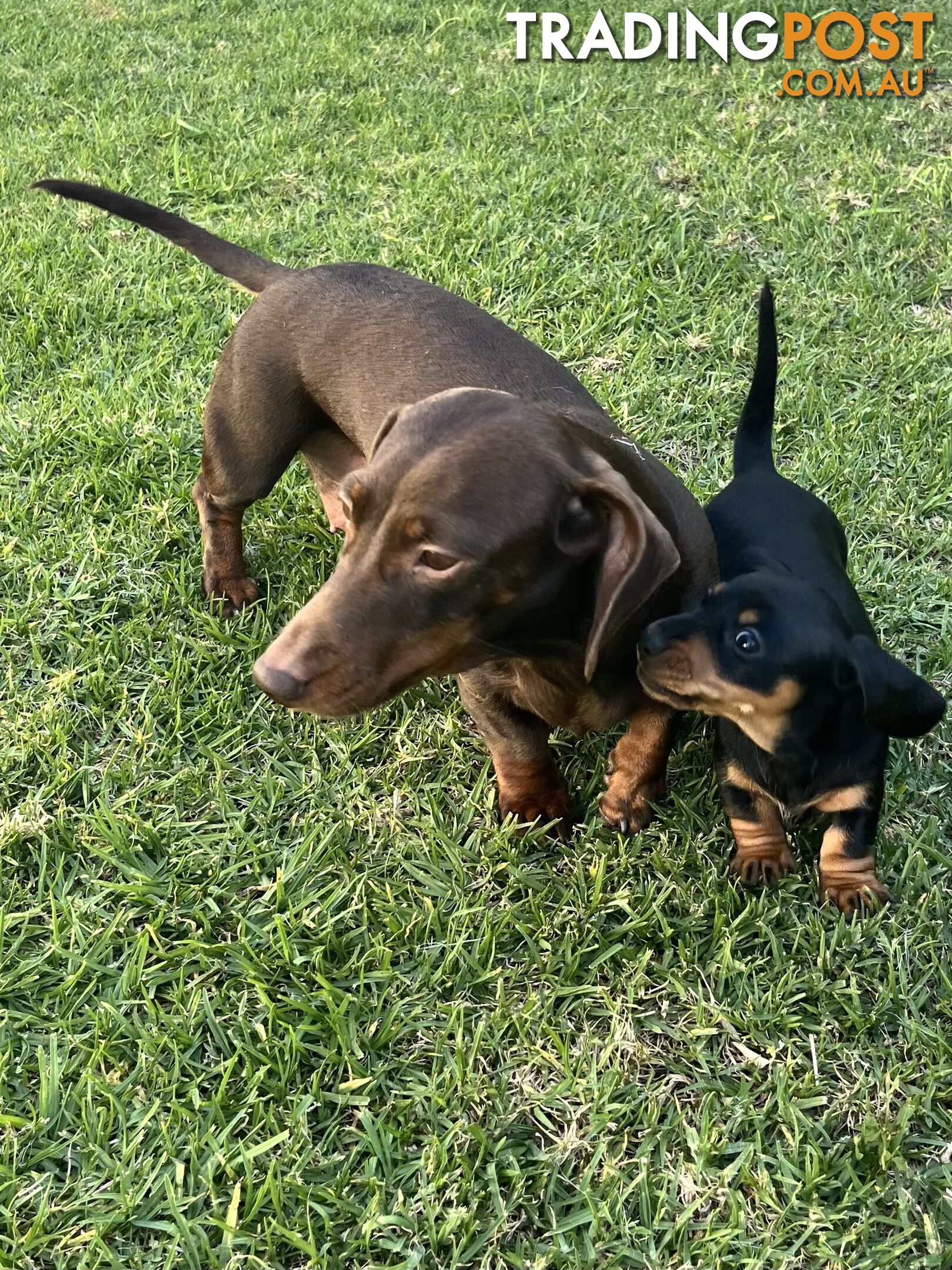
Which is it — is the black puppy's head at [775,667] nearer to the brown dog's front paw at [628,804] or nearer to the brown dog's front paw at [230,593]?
the brown dog's front paw at [628,804]

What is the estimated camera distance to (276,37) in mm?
7043

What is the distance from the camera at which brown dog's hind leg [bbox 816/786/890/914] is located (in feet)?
8.66

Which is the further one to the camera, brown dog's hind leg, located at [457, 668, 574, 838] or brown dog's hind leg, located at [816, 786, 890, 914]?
brown dog's hind leg, located at [457, 668, 574, 838]

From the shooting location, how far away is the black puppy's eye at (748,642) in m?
2.48

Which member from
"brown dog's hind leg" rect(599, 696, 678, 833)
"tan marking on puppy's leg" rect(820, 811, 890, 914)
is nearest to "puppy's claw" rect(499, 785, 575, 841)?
"brown dog's hind leg" rect(599, 696, 678, 833)

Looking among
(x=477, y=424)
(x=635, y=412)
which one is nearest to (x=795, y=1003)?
(x=477, y=424)

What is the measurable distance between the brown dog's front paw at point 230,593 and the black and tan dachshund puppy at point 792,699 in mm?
1583

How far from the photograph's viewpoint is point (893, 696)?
2387mm

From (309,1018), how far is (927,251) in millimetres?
4467

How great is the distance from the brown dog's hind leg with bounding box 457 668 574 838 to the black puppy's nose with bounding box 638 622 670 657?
417 mm

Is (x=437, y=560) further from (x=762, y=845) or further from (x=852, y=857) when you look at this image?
(x=852, y=857)

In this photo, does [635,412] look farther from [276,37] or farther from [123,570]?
[276,37]

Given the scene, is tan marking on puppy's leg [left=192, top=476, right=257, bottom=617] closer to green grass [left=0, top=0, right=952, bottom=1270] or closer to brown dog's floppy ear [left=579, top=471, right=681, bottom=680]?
green grass [left=0, top=0, right=952, bottom=1270]

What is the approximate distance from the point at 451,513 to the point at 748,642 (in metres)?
0.80
